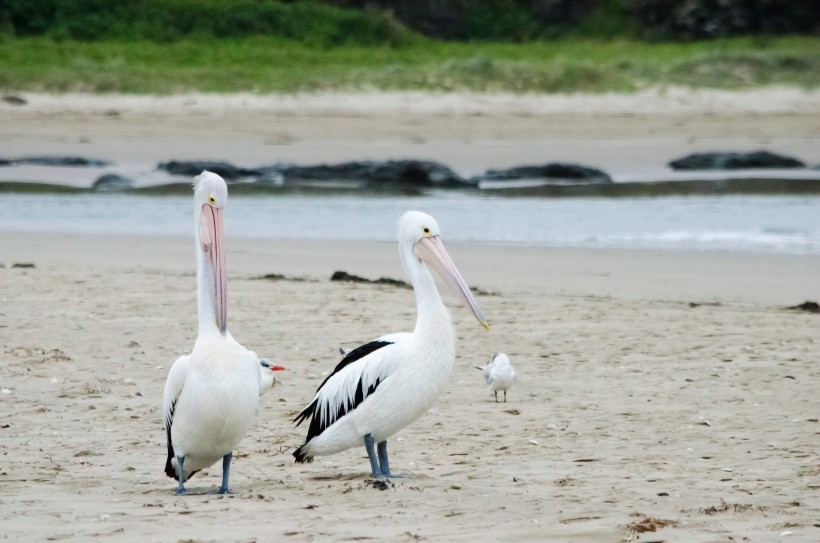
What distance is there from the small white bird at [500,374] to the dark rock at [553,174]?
1263 cm

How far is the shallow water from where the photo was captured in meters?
13.2

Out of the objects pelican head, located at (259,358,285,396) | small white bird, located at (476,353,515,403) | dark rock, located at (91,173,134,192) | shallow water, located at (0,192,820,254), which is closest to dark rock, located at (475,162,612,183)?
shallow water, located at (0,192,820,254)

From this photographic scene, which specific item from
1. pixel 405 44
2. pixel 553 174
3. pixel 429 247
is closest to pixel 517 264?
pixel 429 247

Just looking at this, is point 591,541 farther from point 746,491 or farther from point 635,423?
point 635,423

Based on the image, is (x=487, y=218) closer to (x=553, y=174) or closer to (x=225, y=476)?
(x=553, y=174)

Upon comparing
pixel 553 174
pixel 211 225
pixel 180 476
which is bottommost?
pixel 180 476

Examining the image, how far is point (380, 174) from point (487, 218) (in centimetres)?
394

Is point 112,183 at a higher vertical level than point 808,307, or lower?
higher

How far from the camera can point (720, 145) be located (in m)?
21.4

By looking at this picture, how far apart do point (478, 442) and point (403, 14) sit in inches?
1109

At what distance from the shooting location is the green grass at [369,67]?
24688mm

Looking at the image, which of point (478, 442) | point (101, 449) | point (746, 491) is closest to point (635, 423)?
point (478, 442)

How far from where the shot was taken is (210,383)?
192 inches

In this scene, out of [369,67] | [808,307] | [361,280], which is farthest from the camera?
[369,67]
